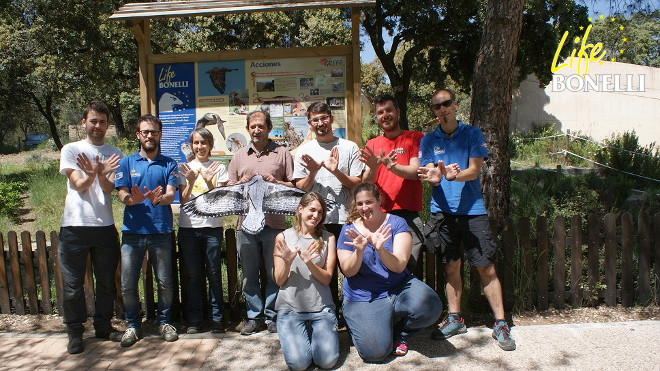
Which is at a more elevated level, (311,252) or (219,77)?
(219,77)

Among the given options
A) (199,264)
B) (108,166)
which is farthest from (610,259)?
(108,166)

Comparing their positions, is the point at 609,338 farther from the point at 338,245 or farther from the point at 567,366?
the point at 338,245

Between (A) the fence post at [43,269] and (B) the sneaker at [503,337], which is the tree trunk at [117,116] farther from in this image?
(B) the sneaker at [503,337]

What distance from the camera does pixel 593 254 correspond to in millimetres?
4508

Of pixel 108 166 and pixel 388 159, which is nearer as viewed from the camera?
pixel 388 159

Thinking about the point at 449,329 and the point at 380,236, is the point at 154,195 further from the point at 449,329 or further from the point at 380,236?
the point at 449,329

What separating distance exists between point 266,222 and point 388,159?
1.16m

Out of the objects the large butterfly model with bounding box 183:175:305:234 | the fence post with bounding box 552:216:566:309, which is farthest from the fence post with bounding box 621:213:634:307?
the large butterfly model with bounding box 183:175:305:234

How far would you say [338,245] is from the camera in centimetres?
375

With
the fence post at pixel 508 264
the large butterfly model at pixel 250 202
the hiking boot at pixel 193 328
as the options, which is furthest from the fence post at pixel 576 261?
the hiking boot at pixel 193 328

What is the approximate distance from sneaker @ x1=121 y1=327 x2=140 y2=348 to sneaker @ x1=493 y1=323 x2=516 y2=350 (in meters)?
2.95

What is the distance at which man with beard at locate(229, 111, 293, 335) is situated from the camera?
4043mm

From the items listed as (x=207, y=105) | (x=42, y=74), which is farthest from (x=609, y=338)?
(x=42, y=74)

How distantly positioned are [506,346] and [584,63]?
24.5 metres
